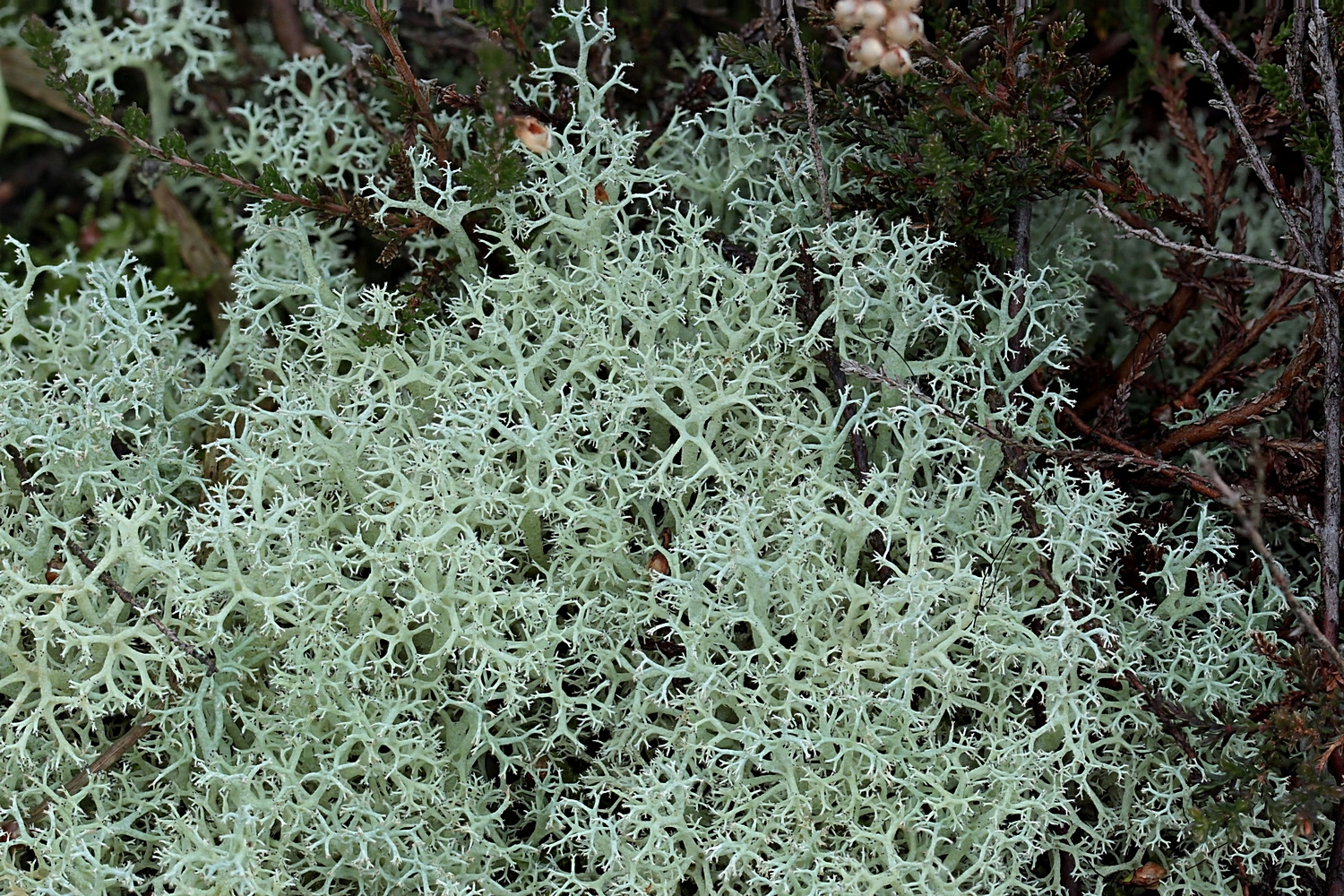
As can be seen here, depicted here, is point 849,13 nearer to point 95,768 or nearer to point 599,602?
point 599,602

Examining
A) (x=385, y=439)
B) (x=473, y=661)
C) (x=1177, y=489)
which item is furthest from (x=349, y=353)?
(x=1177, y=489)

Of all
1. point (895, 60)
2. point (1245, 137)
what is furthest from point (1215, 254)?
point (895, 60)

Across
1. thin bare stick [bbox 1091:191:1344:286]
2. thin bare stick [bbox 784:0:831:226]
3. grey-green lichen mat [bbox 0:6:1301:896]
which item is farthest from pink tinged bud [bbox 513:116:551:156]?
thin bare stick [bbox 1091:191:1344:286]

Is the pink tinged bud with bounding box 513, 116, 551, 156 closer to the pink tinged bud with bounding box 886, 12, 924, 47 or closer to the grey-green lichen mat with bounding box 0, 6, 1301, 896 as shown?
the grey-green lichen mat with bounding box 0, 6, 1301, 896

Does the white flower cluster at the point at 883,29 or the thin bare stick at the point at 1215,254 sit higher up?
the white flower cluster at the point at 883,29

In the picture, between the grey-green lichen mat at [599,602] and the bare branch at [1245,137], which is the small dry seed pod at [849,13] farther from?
the bare branch at [1245,137]

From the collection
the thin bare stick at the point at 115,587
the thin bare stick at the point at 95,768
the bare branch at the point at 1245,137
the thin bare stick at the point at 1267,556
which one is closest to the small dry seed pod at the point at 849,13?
the bare branch at the point at 1245,137

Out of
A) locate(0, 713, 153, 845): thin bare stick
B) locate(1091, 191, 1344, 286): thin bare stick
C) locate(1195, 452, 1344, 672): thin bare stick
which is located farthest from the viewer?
locate(0, 713, 153, 845): thin bare stick

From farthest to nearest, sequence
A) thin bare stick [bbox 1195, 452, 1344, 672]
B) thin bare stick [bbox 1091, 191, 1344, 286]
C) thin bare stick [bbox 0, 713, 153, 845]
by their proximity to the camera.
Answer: thin bare stick [bbox 0, 713, 153, 845]
thin bare stick [bbox 1091, 191, 1344, 286]
thin bare stick [bbox 1195, 452, 1344, 672]
